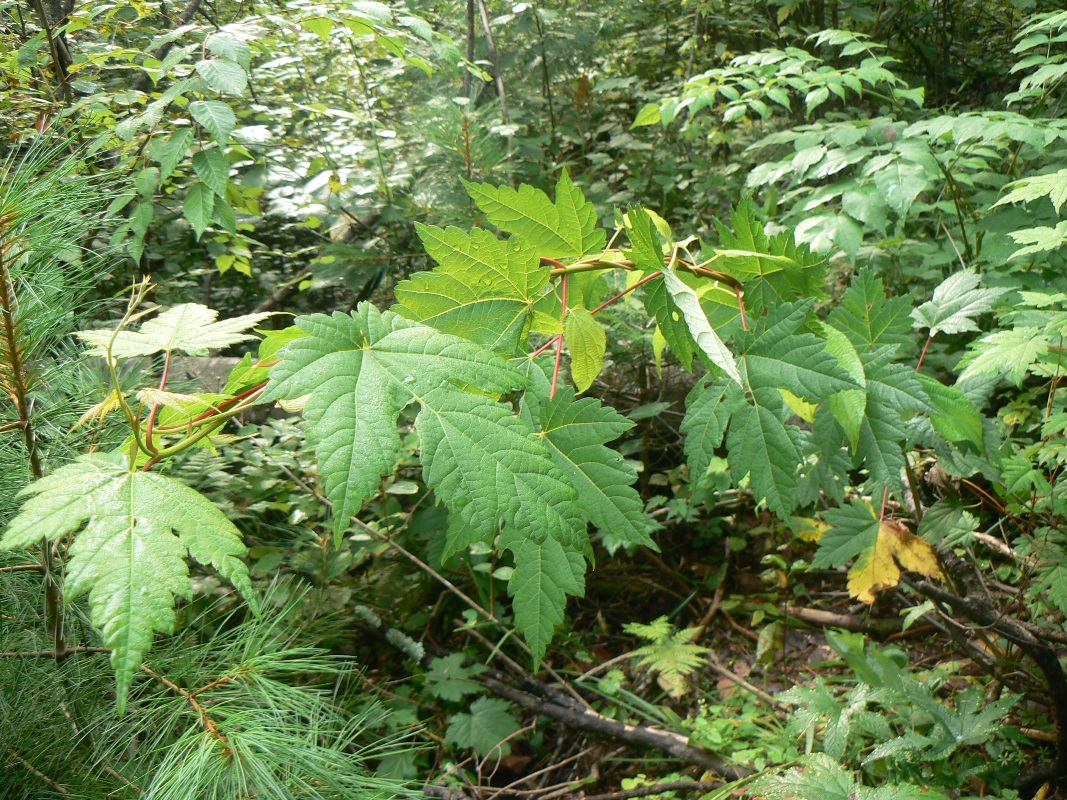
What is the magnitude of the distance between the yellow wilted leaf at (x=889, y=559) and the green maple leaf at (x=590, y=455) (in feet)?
3.62

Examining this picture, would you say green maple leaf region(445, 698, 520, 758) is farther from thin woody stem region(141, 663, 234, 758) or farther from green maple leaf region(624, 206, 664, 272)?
green maple leaf region(624, 206, 664, 272)

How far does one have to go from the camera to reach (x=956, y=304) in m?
1.41

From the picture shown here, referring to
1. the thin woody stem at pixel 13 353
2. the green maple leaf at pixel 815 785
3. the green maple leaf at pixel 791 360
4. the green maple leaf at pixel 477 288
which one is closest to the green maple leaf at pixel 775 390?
the green maple leaf at pixel 791 360

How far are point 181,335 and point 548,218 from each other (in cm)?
41

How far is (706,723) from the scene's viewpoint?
188cm

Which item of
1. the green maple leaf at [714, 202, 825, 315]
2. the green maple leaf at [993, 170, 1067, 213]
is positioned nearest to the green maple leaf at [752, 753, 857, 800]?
the green maple leaf at [714, 202, 825, 315]

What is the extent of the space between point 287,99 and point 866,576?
340 centimetres

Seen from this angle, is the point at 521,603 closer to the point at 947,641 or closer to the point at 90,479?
the point at 90,479

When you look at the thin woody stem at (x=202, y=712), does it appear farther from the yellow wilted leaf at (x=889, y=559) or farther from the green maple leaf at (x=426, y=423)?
the yellow wilted leaf at (x=889, y=559)

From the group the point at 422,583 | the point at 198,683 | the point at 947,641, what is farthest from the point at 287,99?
the point at 947,641

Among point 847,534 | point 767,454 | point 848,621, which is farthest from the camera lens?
point 848,621

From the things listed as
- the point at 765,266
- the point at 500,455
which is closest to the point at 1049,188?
the point at 765,266

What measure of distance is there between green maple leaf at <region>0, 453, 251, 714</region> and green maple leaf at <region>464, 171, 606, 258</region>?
402mm

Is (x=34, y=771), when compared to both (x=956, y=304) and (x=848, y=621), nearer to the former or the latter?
(x=956, y=304)
